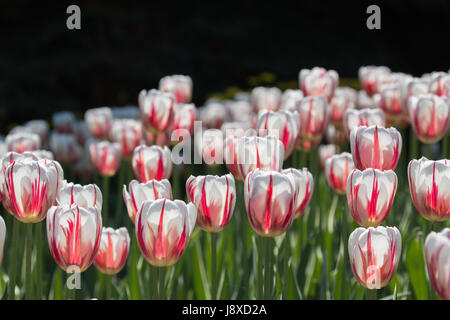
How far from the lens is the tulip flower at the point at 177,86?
301cm

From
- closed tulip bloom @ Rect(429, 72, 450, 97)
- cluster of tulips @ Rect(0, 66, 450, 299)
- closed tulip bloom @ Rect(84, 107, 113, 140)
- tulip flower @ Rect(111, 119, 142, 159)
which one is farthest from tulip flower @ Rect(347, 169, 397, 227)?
closed tulip bloom @ Rect(84, 107, 113, 140)

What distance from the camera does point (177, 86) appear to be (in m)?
3.05

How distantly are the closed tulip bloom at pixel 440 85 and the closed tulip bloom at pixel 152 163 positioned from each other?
1.08m

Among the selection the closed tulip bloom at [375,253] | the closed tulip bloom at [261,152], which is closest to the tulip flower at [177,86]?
the closed tulip bloom at [261,152]

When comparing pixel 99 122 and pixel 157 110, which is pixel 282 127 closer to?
pixel 157 110

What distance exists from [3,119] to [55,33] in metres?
0.94

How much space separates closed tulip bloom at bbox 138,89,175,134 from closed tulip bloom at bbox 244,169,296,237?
1003mm

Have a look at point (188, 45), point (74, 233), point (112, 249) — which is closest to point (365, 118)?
point (112, 249)

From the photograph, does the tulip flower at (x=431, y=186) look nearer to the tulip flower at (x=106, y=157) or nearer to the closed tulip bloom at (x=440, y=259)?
the closed tulip bloom at (x=440, y=259)

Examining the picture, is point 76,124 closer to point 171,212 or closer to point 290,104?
point 290,104

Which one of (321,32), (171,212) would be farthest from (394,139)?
(321,32)

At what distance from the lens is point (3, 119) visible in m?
5.80
